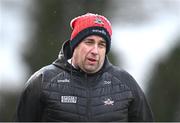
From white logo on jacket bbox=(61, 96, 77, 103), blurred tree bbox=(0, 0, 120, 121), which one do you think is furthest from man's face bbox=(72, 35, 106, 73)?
blurred tree bbox=(0, 0, 120, 121)

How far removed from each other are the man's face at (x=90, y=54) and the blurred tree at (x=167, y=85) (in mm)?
15683

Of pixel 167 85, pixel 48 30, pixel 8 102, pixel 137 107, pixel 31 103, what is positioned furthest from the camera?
pixel 48 30

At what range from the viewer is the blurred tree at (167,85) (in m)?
25.2

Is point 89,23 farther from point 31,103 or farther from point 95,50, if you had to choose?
point 31,103

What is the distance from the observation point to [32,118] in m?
9.22

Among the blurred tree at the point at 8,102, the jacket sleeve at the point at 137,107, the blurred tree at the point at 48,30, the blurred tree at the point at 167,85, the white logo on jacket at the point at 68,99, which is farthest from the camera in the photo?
the blurred tree at the point at 167,85

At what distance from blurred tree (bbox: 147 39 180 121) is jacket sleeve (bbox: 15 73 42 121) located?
617 inches

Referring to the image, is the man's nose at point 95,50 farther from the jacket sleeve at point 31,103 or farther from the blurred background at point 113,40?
the blurred background at point 113,40

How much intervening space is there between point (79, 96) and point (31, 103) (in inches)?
18.0

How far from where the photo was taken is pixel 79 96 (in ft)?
29.6

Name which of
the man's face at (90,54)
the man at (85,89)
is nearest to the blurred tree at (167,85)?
the man at (85,89)

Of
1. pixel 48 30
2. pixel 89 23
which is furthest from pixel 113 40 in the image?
pixel 89 23

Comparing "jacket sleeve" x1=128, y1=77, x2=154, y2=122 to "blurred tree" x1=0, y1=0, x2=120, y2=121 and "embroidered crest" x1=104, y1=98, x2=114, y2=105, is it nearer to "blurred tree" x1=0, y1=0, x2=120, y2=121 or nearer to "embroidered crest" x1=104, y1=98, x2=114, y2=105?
"embroidered crest" x1=104, y1=98, x2=114, y2=105

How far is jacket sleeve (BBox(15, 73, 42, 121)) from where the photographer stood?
913 cm
